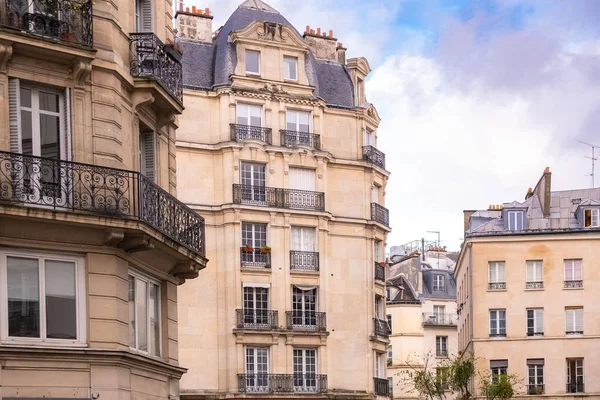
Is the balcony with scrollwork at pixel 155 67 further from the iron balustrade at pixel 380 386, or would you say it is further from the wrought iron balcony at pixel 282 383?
the iron balustrade at pixel 380 386

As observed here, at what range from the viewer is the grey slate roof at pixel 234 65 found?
5128cm

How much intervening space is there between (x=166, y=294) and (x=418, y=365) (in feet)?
214

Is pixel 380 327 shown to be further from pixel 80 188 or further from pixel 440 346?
pixel 440 346

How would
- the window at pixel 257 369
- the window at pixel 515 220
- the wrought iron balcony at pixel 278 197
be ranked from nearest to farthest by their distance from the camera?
the window at pixel 257 369 → the wrought iron balcony at pixel 278 197 → the window at pixel 515 220

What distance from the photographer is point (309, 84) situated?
173ft

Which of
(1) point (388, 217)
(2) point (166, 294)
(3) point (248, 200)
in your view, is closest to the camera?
(2) point (166, 294)

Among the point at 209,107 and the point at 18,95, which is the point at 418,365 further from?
the point at 18,95

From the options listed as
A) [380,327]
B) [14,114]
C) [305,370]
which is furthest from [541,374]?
[14,114]

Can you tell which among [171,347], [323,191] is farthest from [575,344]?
[171,347]

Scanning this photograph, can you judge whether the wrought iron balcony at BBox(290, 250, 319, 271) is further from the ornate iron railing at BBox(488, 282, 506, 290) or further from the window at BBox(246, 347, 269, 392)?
the ornate iron railing at BBox(488, 282, 506, 290)

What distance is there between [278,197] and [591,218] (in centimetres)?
1853

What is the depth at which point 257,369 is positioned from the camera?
49312 millimetres

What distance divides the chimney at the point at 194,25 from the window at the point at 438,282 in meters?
43.2

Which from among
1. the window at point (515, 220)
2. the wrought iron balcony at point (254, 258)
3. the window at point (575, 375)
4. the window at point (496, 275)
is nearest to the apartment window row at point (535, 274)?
the window at point (496, 275)
